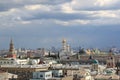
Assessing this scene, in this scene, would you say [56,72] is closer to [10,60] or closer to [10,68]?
[10,68]

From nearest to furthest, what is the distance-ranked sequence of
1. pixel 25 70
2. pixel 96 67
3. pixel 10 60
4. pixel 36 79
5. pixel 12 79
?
pixel 36 79
pixel 12 79
pixel 25 70
pixel 96 67
pixel 10 60

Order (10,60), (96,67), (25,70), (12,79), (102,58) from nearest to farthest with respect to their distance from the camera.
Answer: (12,79)
(25,70)
(96,67)
(10,60)
(102,58)

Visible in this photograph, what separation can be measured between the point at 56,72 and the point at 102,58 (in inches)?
2613

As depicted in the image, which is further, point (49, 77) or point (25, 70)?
point (25, 70)

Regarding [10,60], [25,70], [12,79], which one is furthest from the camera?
[10,60]

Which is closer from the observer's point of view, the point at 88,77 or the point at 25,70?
the point at 88,77

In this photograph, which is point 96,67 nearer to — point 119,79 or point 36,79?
point 119,79

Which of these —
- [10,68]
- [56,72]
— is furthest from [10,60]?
[56,72]

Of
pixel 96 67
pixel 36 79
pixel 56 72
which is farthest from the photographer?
pixel 96 67

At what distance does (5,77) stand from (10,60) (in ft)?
117

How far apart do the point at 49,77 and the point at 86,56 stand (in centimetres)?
7562

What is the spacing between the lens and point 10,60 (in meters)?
100

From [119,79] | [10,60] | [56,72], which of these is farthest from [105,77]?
[10,60]

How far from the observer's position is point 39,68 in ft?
266
